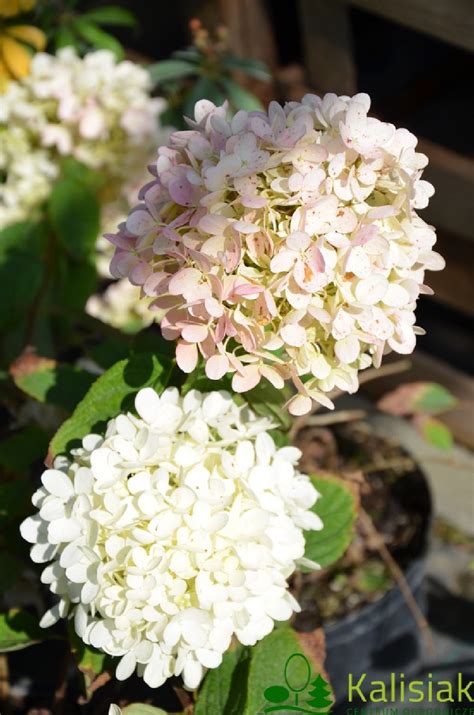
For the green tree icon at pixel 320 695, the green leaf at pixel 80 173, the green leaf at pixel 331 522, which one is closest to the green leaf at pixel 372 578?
the green leaf at pixel 331 522

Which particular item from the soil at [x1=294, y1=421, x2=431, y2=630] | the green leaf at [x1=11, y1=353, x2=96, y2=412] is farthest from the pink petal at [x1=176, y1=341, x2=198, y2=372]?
the soil at [x1=294, y1=421, x2=431, y2=630]

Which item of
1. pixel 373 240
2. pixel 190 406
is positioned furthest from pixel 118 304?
pixel 373 240

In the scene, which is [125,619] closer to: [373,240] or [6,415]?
[373,240]

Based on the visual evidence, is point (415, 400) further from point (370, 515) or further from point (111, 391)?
point (111, 391)

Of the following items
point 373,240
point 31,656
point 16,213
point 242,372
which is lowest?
point 31,656

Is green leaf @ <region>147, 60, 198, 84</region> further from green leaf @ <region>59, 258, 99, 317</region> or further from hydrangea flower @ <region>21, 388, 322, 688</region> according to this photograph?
hydrangea flower @ <region>21, 388, 322, 688</region>

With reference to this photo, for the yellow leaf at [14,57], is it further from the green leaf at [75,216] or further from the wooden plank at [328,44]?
the wooden plank at [328,44]
